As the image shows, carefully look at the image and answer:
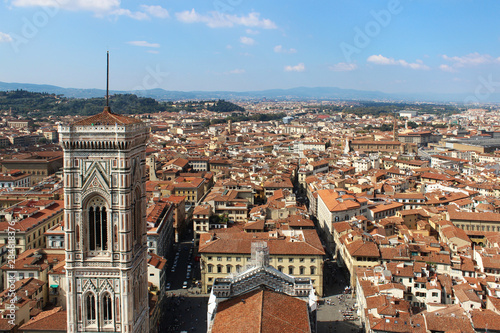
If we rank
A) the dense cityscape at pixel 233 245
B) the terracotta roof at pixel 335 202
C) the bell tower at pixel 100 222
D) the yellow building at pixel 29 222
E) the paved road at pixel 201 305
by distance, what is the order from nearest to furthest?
the bell tower at pixel 100 222 → the dense cityscape at pixel 233 245 → the paved road at pixel 201 305 → the yellow building at pixel 29 222 → the terracotta roof at pixel 335 202

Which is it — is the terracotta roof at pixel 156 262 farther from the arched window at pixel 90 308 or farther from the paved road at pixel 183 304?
the arched window at pixel 90 308

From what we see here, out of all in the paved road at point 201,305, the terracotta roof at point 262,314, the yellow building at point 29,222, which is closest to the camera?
the terracotta roof at point 262,314

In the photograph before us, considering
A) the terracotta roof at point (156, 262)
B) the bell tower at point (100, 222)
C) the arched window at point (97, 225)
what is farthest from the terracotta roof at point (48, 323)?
the arched window at point (97, 225)

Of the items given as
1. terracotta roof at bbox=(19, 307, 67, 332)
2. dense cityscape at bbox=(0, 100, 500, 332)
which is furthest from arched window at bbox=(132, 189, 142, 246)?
terracotta roof at bbox=(19, 307, 67, 332)

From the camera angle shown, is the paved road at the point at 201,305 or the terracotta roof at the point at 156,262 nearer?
the paved road at the point at 201,305

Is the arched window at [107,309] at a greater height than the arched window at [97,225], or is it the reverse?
the arched window at [97,225]

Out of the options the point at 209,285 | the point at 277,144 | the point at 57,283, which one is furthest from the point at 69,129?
the point at 277,144

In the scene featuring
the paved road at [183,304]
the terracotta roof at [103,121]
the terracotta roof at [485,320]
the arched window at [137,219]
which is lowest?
the paved road at [183,304]

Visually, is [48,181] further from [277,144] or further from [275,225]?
[277,144]

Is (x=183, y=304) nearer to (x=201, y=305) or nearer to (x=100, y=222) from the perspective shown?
(x=201, y=305)
